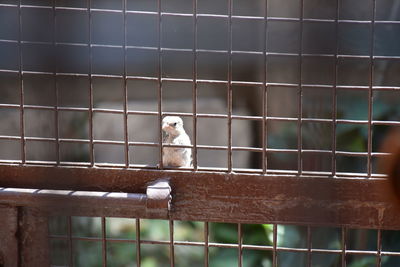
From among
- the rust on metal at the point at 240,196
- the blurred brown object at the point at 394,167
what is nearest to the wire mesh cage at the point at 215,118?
the rust on metal at the point at 240,196

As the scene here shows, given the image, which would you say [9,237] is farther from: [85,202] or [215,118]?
[215,118]

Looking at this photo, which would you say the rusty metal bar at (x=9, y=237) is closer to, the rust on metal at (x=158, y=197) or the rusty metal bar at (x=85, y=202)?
the rusty metal bar at (x=85, y=202)

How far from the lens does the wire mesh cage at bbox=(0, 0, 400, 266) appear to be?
1.41 m

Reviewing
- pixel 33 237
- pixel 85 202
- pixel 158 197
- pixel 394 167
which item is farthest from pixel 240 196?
pixel 394 167

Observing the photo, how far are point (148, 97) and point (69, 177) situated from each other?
7.06 feet

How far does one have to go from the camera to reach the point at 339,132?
8.73 ft

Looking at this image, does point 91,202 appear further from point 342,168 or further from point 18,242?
point 342,168

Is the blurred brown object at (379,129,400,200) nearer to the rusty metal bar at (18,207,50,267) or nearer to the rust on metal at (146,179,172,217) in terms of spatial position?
the rust on metal at (146,179,172,217)

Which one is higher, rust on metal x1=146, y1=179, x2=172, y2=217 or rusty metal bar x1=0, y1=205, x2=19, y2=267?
rust on metal x1=146, y1=179, x2=172, y2=217

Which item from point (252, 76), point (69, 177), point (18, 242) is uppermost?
point (252, 76)

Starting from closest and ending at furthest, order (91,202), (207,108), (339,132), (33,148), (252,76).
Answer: (91,202)
(339,132)
(33,148)
(252,76)
(207,108)

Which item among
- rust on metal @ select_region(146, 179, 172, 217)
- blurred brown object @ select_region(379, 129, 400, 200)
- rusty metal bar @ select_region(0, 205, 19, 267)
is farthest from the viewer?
rusty metal bar @ select_region(0, 205, 19, 267)

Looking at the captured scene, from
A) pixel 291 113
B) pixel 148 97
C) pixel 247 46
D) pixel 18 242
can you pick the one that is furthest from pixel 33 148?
pixel 18 242

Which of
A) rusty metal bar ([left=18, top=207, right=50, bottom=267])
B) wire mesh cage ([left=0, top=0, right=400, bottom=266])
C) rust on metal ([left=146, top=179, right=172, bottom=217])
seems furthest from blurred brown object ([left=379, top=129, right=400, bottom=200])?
rusty metal bar ([left=18, top=207, right=50, bottom=267])
